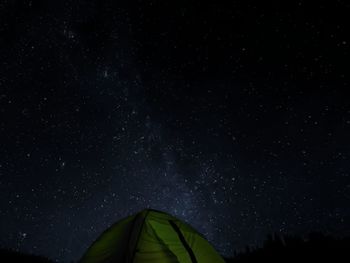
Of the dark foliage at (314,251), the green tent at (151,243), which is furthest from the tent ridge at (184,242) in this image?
the dark foliage at (314,251)

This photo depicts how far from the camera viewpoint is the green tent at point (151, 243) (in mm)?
4926

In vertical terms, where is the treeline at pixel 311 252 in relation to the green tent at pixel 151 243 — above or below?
below

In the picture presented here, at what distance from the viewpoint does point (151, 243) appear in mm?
5043

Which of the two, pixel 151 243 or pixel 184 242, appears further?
pixel 184 242

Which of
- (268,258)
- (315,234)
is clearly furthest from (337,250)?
(315,234)

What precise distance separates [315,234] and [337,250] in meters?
5.99

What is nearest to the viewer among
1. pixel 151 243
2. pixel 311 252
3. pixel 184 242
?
pixel 151 243

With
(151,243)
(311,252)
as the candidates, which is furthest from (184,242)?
(311,252)

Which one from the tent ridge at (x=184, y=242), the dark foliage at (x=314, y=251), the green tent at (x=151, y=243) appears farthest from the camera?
the dark foliage at (x=314, y=251)

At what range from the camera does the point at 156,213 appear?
5.64m

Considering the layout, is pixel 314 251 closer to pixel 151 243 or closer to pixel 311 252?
pixel 311 252

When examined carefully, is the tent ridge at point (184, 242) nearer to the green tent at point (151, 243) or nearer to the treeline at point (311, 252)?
the green tent at point (151, 243)

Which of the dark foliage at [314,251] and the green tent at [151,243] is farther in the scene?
the dark foliage at [314,251]

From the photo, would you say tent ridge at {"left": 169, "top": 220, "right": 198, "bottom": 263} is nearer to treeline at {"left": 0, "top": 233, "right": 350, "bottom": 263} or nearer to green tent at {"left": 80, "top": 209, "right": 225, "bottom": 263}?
green tent at {"left": 80, "top": 209, "right": 225, "bottom": 263}
